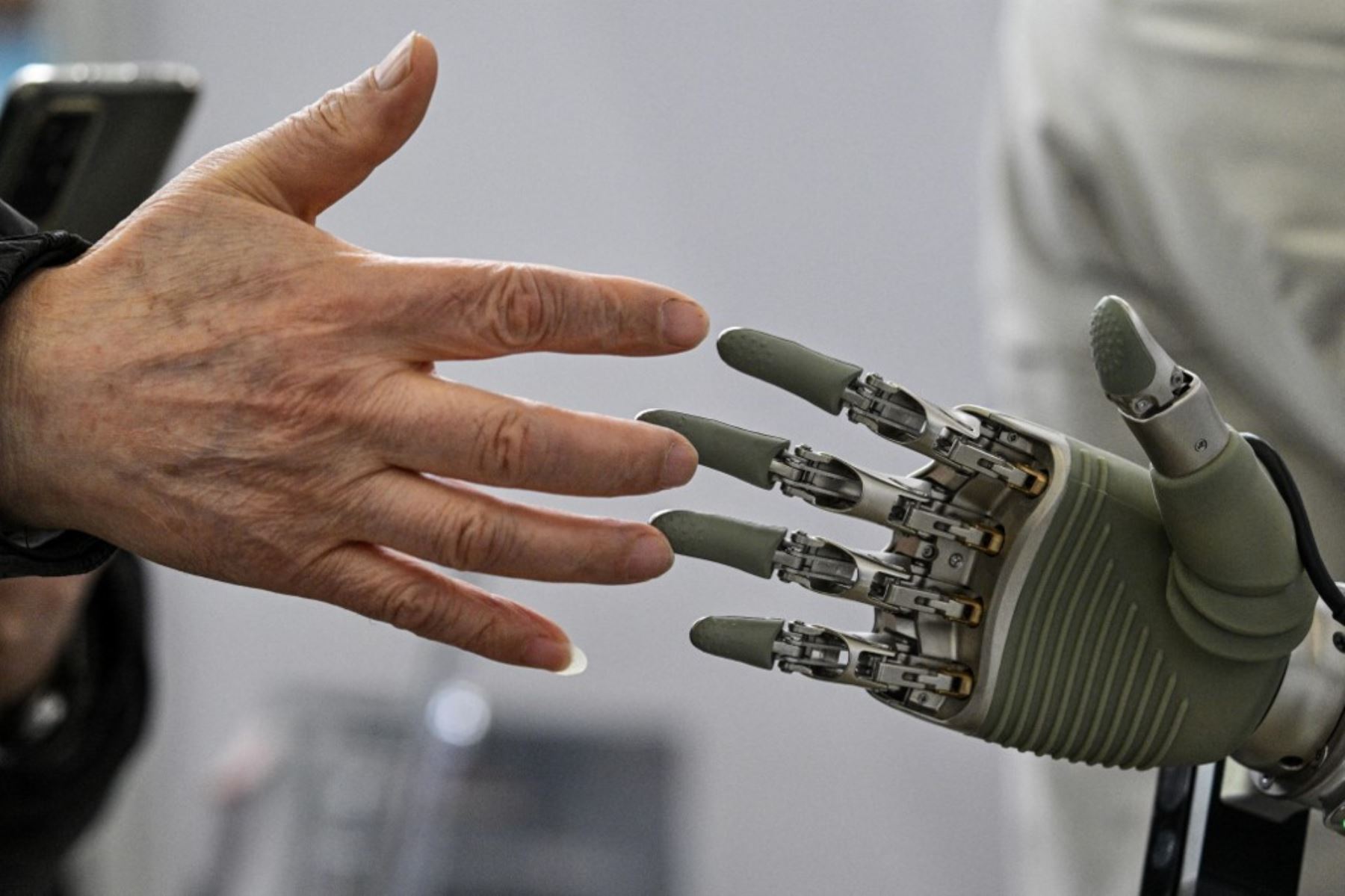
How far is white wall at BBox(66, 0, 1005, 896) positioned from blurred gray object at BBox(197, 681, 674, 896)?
0.18ft

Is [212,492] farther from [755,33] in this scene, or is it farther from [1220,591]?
[755,33]

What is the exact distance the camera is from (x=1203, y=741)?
1.96 feet

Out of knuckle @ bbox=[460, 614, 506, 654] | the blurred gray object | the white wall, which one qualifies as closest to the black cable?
knuckle @ bbox=[460, 614, 506, 654]

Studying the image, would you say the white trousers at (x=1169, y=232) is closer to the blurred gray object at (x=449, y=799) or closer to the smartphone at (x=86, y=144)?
the smartphone at (x=86, y=144)

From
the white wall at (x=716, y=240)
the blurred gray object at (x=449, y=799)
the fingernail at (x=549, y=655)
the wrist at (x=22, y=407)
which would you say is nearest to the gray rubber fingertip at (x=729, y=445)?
the fingernail at (x=549, y=655)

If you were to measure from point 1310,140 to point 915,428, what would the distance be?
0.36 metres

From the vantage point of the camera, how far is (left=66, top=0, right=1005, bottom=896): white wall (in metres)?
1.94

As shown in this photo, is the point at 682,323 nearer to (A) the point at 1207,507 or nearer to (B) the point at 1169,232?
(A) the point at 1207,507

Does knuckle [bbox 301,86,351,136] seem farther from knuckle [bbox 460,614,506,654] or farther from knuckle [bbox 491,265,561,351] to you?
knuckle [bbox 460,614,506,654]

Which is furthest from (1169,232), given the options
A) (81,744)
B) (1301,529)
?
(81,744)

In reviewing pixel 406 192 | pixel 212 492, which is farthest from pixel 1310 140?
pixel 406 192

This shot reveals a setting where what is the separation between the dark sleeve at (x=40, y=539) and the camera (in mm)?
615

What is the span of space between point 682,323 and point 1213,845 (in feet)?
1.25

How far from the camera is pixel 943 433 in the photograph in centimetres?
58
